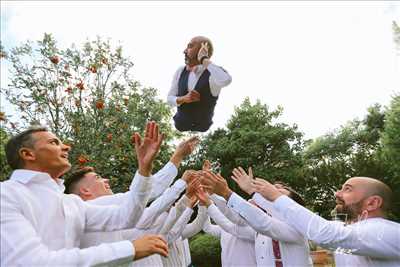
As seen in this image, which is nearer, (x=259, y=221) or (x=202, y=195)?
(x=259, y=221)

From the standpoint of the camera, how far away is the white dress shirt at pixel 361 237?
3.56 metres

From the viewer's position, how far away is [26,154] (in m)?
3.09

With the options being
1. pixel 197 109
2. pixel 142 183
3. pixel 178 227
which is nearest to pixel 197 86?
pixel 197 109

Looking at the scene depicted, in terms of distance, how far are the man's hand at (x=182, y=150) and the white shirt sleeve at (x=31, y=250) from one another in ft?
7.52

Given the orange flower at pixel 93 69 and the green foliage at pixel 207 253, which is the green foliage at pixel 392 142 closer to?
the green foliage at pixel 207 253

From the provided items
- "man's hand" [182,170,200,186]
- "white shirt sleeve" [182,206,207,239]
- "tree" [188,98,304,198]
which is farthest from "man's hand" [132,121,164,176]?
"tree" [188,98,304,198]

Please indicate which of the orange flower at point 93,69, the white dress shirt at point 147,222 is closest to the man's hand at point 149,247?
the white dress shirt at point 147,222

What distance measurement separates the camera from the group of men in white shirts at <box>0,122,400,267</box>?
8.61 feet

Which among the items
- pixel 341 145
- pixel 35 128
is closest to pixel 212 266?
pixel 35 128

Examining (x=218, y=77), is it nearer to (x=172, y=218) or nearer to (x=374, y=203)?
(x=374, y=203)

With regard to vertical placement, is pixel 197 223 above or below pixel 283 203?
→ below

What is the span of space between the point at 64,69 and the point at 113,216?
953 centimetres

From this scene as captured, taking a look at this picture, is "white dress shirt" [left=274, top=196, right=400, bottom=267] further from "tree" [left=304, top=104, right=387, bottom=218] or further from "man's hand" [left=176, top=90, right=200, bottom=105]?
"tree" [left=304, top=104, right=387, bottom=218]

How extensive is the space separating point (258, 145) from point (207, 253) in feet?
54.4
